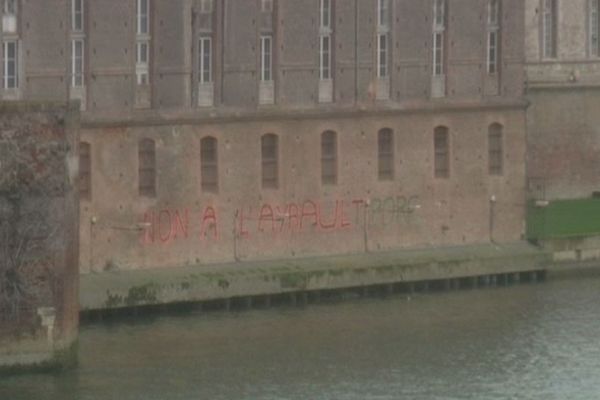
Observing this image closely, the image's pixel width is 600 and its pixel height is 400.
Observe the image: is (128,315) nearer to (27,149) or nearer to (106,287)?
(106,287)

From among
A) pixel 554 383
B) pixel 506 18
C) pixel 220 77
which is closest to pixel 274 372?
pixel 554 383

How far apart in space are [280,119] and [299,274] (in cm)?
396

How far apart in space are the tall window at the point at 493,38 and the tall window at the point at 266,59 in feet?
21.6

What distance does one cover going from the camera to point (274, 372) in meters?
69.6

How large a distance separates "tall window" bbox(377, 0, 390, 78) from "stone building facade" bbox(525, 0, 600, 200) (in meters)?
10.3

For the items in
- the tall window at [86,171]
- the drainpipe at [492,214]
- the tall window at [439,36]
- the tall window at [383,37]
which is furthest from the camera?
the drainpipe at [492,214]

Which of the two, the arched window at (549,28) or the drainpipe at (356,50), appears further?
the arched window at (549,28)

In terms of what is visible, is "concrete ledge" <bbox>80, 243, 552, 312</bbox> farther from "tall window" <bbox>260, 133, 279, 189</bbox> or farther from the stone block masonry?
the stone block masonry

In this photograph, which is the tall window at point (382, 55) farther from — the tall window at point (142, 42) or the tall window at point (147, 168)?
the tall window at point (147, 168)

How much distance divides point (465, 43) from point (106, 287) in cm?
1320

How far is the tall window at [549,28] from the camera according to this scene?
93.7 meters

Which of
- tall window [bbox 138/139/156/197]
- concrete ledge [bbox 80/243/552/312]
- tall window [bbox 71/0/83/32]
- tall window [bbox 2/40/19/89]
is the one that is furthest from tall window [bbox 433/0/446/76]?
Result: tall window [bbox 2/40/19/89]

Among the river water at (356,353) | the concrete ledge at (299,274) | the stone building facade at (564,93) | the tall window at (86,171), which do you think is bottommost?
the river water at (356,353)

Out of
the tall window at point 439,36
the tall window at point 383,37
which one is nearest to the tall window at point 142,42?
the tall window at point 383,37
